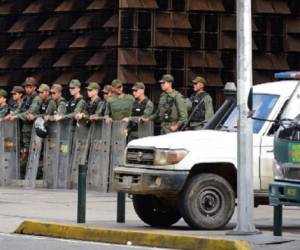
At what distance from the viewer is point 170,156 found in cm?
1833

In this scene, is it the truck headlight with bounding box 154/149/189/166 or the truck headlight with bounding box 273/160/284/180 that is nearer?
the truck headlight with bounding box 273/160/284/180

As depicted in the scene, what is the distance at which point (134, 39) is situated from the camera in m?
29.6

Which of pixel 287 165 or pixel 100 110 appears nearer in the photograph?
pixel 287 165

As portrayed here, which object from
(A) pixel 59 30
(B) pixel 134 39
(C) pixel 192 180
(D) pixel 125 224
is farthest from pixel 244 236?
(A) pixel 59 30

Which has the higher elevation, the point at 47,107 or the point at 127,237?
the point at 47,107

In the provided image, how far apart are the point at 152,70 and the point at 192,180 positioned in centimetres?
1181

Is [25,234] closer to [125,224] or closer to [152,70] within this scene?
[125,224]

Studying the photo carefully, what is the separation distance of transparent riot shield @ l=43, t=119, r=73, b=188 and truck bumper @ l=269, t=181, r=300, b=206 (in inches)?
437

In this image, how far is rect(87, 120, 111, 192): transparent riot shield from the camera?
86.1 feet

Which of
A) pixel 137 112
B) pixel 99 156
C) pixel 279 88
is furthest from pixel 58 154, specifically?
pixel 279 88

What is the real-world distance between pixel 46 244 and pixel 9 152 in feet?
39.1

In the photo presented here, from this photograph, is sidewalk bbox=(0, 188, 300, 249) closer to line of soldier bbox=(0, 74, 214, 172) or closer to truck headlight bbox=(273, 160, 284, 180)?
truck headlight bbox=(273, 160, 284, 180)

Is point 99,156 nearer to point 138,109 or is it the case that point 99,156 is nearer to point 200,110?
point 138,109

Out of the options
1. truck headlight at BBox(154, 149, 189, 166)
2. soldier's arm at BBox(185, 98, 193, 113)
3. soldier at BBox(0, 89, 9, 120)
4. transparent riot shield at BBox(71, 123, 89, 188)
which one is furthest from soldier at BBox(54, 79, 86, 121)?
truck headlight at BBox(154, 149, 189, 166)
